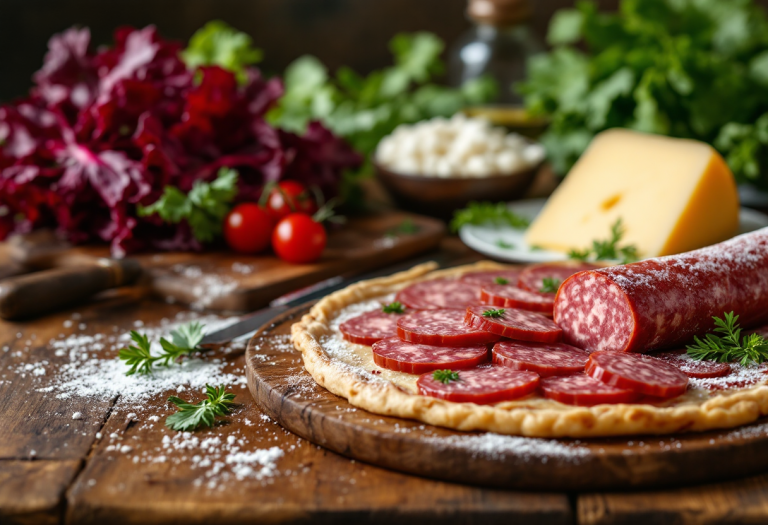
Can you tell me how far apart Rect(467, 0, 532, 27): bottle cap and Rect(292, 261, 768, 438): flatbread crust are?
14.0 ft

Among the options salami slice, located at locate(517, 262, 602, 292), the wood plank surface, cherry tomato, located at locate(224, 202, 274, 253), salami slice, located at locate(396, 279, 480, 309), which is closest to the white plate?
salami slice, located at locate(517, 262, 602, 292)

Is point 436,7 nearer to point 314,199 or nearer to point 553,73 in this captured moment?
point 553,73

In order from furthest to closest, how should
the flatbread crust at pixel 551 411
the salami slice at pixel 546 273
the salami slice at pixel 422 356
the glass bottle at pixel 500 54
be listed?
the glass bottle at pixel 500 54 → the salami slice at pixel 546 273 → the salami slice at pixel 422 356 → the flatbread crust at pixel 551 411

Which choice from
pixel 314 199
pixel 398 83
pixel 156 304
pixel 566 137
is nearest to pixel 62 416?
pixel 156 304

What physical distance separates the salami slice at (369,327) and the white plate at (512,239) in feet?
4.21

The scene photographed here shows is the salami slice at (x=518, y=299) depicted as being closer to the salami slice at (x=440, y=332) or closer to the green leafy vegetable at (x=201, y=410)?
the salami slice at (x=440, y=332)

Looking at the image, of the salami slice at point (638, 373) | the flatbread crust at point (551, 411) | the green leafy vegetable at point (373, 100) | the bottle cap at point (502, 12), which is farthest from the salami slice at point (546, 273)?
the bottle cap at point (502, 12)

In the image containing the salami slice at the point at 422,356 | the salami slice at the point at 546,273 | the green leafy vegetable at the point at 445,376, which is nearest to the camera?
the green leafy vegetable at the point at 445,376

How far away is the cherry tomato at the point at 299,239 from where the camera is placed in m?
4.12

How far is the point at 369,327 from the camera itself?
2979 millimetres

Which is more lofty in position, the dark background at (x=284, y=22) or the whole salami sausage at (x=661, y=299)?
the dark background at (x=284, y=22)

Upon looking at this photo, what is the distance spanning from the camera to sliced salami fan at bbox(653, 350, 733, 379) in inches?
100

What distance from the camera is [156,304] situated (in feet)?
12.9

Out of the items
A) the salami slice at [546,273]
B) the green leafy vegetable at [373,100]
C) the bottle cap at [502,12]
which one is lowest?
the salami slice at [546,273]
